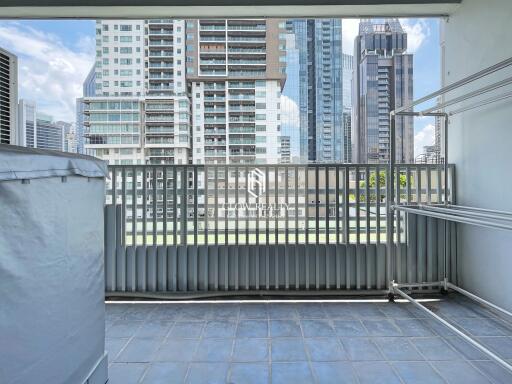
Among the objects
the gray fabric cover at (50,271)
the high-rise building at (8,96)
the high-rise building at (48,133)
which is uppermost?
the high-rise building at (8,96)

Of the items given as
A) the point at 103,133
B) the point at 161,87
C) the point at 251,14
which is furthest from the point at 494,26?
the point at 103,133

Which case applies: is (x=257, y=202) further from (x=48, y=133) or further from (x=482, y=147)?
(x=48, y=133)

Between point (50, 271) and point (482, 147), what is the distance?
2.89 meters

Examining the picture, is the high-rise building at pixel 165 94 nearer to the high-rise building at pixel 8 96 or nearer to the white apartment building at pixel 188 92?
the white apartment building at pixel 188 92

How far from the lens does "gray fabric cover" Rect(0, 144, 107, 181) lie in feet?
3.24

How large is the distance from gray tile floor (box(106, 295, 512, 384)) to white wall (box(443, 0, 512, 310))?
0.96ft

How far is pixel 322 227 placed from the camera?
2887mm

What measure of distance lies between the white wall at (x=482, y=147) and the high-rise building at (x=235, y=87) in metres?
1.49

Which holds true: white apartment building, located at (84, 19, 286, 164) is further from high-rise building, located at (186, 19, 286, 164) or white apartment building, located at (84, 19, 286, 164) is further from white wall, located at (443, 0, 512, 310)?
white wall, located at (443, 0, 512, 310)

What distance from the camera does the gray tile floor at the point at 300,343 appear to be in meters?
1.68

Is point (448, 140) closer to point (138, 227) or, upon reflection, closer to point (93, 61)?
point (138, 227)

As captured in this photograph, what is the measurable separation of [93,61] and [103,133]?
0.73 meters

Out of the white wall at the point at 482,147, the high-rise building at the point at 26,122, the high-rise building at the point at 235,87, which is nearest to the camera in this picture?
the white wall at the point at 482,147

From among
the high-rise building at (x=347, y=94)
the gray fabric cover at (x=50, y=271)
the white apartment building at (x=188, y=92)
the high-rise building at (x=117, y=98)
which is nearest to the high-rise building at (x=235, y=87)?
the white apartment building at (x=188, y=92)
